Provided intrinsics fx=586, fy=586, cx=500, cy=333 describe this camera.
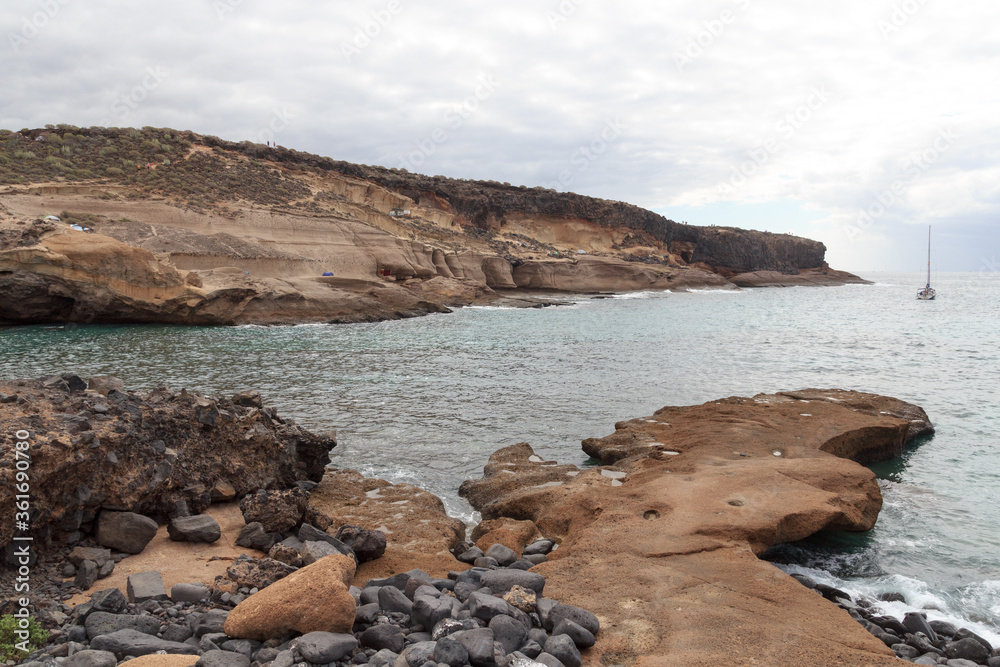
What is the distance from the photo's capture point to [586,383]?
18.6m

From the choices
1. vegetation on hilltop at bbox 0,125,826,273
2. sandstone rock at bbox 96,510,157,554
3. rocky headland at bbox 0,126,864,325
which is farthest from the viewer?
vegetation on hilltop at bbox 0,125,826,273

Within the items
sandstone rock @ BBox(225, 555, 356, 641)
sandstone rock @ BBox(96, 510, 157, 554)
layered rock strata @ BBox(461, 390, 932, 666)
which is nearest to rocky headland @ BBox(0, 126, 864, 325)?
layered rock strata @ BBox(461, 390, 932, 666)

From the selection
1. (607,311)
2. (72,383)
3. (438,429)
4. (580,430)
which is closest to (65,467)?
(72,383)

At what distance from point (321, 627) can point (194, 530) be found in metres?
3.13

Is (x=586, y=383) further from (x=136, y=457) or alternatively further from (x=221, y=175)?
(x=221, y=175)

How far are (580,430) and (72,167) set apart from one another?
45.1 metres

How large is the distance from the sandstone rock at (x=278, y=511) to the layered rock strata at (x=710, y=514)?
2.94m

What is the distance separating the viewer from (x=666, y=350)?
2622cm

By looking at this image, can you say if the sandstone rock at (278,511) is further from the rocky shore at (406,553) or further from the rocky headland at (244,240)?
the rocky headland at (244,240)

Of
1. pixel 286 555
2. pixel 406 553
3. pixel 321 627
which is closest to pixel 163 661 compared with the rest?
pixel 321 627

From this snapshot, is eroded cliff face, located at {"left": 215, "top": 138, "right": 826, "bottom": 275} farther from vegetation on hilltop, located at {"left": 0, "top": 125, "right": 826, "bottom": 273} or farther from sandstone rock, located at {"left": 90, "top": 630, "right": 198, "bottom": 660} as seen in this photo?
sandstone rock, located at {"left": 90, "top": 630, "right": 198, "bottom": 660}

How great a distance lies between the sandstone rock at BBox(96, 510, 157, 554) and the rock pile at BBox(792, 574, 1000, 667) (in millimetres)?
7379

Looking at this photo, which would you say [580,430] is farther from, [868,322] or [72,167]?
[72,167]

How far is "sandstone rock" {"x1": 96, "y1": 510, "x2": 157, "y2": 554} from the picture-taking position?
6.05 m
